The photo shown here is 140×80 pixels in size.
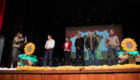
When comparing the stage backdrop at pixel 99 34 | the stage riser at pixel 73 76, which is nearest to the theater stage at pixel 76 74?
the stage riser at pixel 73 76

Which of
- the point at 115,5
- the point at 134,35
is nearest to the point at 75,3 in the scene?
the point at 115,5

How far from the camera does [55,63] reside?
20.0 ft

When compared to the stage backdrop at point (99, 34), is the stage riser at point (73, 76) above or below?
below

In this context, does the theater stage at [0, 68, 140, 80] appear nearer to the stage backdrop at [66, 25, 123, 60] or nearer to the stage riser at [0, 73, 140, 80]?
the stage riser at [0, 73, 140, 80]

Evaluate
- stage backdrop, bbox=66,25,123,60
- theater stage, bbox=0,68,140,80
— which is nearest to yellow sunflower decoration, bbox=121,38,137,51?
theater stage, bbox=0,68,140,80

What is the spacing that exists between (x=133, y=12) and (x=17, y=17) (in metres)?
5.76

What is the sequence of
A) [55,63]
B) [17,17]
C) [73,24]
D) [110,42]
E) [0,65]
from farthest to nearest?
[73,24] < [55,63] < [17,17] < [0,65] < [110,42]

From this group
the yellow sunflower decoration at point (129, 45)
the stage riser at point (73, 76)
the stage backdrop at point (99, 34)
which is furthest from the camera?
the stage backdrop at point (99, 34)

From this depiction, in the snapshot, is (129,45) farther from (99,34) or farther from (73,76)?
(99,34)

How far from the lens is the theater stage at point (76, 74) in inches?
57.5

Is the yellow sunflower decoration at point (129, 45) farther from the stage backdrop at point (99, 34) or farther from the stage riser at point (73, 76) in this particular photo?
the stage backdrop at point (99, 34)

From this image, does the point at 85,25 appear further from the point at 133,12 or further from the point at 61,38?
the point at 133,12

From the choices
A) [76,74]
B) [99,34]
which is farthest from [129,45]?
[99,34]

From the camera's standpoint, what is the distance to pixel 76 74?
1.55 metres
